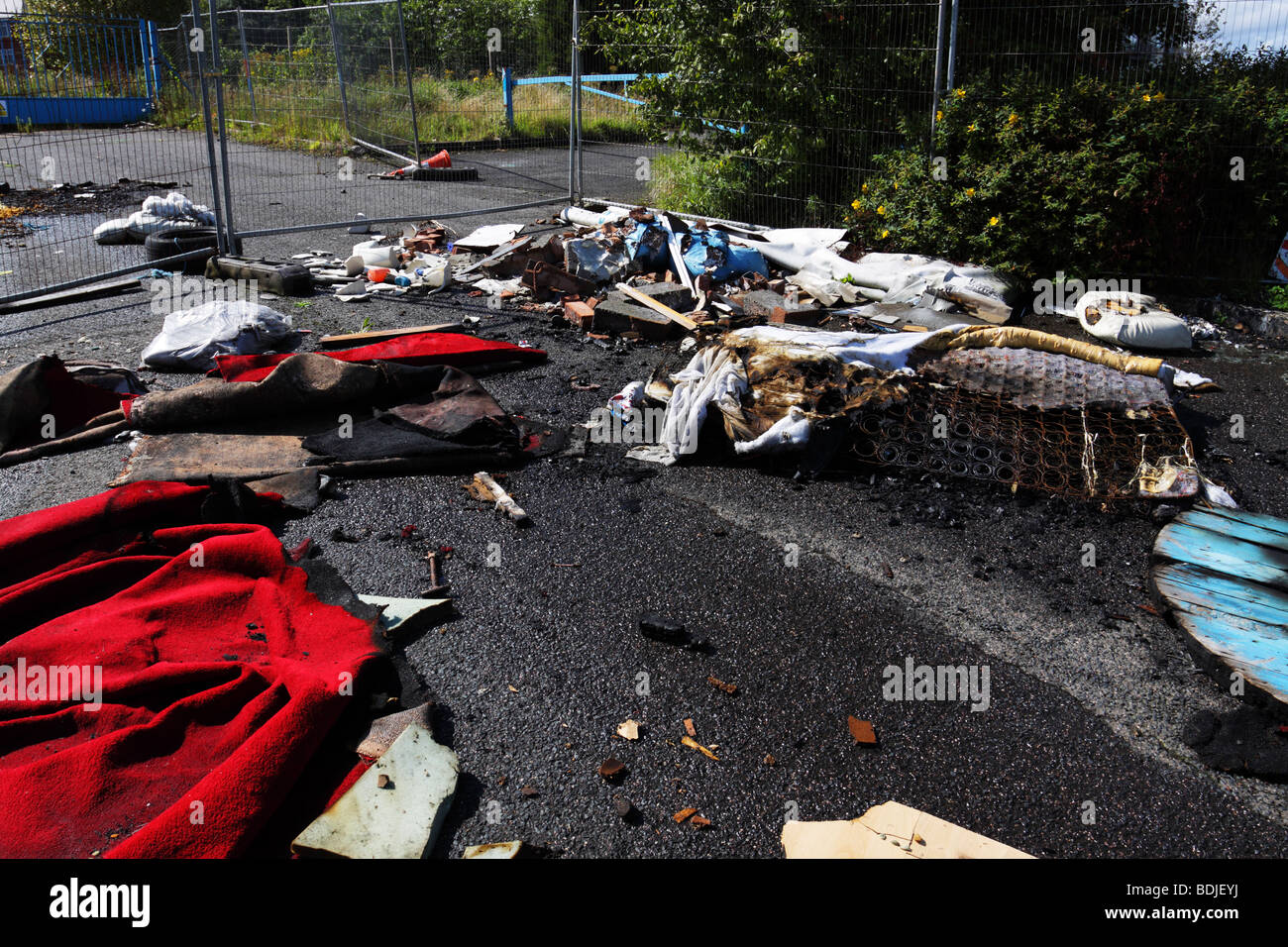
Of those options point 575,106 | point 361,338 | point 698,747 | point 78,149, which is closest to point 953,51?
point 575,106

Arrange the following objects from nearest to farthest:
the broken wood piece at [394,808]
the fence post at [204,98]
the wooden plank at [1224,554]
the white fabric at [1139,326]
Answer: the broken wood piece at [394,808] < the wooden plank at [1224,554] < the white fabric at [1139,326] < the fence post at [204,98]

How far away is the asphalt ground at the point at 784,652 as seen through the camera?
271 centimetres

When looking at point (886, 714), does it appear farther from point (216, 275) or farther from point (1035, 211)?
point (216, 275)

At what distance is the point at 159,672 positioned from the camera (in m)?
3.07

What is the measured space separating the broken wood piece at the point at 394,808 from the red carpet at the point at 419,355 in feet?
11.6

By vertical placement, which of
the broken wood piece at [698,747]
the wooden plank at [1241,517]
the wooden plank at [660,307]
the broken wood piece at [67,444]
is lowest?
the broken wood piece at [698,747]

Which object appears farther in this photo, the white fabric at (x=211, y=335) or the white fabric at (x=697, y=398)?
the white fabric at (x=211, y=335)

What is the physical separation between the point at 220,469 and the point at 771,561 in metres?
2.97

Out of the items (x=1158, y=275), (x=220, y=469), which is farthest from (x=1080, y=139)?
(x=220, y=469)

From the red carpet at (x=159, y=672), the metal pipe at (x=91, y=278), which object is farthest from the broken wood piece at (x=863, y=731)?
the metal pipe at (x=91, y=278)

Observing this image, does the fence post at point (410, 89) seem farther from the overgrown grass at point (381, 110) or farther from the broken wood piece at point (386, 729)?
the broken wood piece at point (386, 729)

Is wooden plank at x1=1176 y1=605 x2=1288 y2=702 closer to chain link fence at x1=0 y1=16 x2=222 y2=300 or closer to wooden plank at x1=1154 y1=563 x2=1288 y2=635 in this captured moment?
wooden plank at x1=1154 y1=563 x2=1288 y2=635

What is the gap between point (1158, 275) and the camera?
25.7ft

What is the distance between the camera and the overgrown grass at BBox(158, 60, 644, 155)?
12.6m
